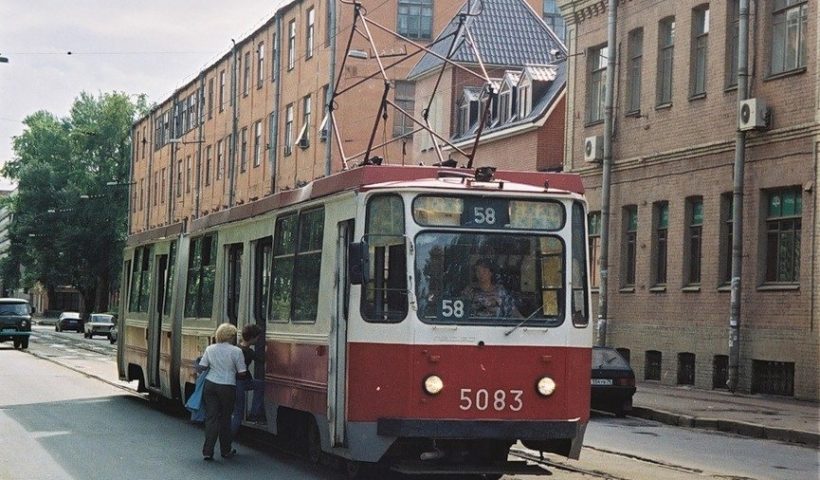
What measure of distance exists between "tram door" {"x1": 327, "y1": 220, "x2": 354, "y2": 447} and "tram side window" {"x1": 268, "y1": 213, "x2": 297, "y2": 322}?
2057 mm

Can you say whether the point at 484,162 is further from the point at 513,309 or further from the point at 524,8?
the point at 513,309

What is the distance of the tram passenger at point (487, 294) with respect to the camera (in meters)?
13.3

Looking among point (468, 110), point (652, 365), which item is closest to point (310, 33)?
point (468, 110)

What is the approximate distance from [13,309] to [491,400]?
46.1 metres

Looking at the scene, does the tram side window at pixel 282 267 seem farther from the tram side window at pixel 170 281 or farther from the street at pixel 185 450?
the tram side window at pixel 170 281

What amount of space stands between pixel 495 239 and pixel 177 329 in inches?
397

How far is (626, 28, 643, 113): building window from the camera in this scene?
36.7 metres

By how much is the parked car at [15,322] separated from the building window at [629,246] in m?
27.0

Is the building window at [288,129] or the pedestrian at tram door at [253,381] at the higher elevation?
the building window at [288,129]

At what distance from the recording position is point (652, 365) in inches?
1374

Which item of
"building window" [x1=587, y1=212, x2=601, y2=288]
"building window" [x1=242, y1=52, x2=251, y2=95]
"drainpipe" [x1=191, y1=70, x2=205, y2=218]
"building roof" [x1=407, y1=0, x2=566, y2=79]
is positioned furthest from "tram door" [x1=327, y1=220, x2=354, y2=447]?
"drainpipe" [x1=191, y1=70, x2=205, y2=218]

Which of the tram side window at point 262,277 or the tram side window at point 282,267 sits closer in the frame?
the tram side window at point 282,267

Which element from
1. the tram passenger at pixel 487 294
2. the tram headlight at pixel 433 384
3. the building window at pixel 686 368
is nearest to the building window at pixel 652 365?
the building window at pixel 686 368

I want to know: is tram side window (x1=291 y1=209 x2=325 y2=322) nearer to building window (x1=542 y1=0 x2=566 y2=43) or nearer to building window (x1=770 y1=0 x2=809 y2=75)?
building window (x1=770 y1=0 x2=809 y2=75)
